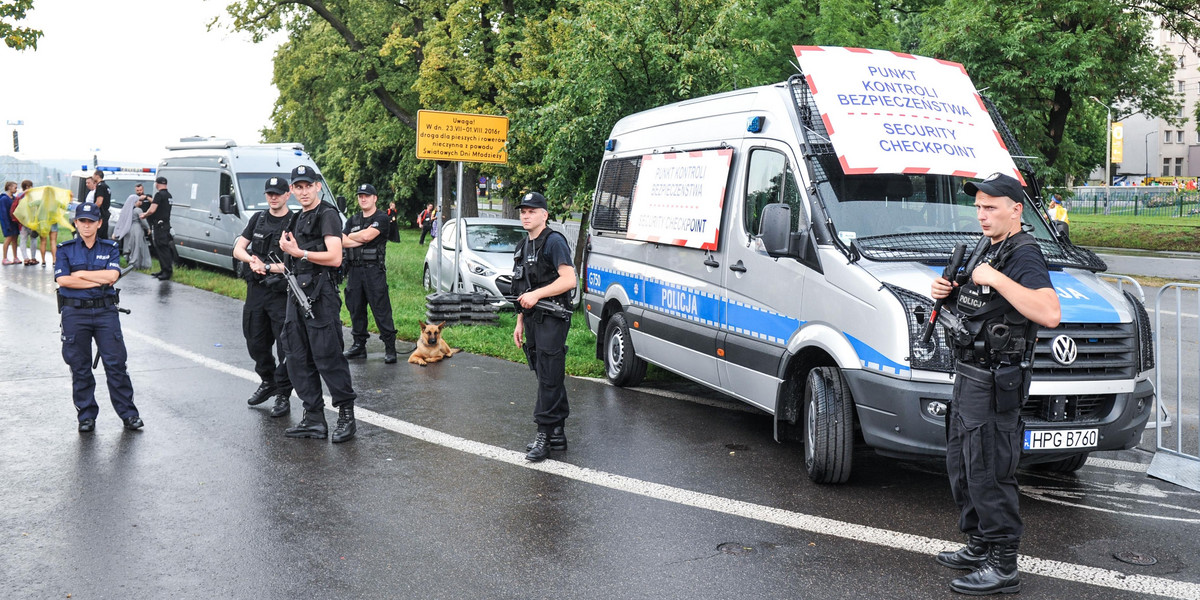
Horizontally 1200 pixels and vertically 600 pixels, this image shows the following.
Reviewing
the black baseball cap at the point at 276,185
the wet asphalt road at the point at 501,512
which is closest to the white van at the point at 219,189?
the wet asphalt road at the point at 501,512

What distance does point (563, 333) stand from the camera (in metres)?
6.77

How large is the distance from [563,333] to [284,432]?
7.53ft

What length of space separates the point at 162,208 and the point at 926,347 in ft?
54.6

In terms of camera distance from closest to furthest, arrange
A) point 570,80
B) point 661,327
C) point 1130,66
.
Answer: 1. point 661,327
2. point 570,80
3. point 1130,66

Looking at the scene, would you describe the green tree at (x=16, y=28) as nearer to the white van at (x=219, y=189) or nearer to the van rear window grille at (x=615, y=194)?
the white van at (x=219, y=189)

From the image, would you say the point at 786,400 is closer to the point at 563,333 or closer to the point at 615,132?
the point at 563,333

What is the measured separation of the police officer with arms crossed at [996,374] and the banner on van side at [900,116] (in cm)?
186

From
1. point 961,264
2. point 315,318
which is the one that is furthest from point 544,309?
point 961,264

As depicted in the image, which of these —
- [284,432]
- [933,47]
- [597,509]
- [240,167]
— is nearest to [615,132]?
[284,432]

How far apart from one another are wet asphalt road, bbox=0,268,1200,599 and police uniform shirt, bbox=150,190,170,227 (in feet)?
35.0

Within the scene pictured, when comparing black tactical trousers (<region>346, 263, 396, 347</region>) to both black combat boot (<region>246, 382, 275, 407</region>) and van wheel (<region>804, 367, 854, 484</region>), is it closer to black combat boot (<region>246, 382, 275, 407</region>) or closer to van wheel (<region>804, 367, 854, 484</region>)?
black combat boot (<region>246, 382, 275, 407</region>)

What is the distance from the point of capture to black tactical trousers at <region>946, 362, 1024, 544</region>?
4461mm

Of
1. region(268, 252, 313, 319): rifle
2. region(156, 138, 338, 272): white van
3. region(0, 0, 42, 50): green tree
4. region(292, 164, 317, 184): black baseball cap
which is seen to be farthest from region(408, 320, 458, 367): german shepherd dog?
region(0, 0, 42, 50): green tree

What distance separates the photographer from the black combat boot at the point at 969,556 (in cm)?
462
